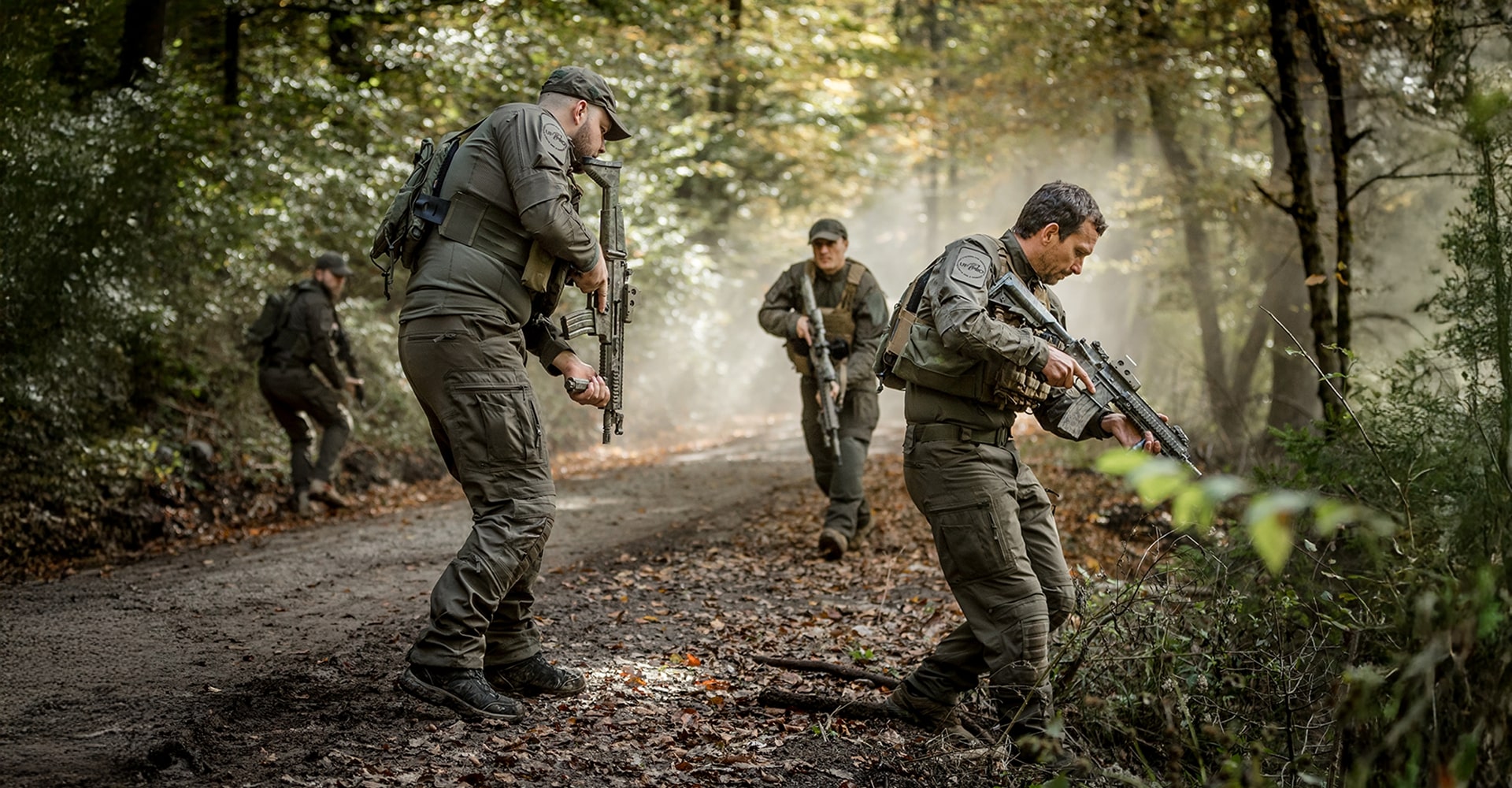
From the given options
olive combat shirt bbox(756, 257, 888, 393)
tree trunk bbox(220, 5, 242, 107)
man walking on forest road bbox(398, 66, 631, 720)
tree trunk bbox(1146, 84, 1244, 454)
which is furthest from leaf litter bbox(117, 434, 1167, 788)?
tree trunk bbox(1146, 84, 1244, 454)

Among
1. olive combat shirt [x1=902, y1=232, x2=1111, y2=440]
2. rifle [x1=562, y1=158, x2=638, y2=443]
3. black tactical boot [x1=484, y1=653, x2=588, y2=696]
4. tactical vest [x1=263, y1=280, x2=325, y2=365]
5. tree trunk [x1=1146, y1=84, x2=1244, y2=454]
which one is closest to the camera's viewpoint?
olive combat shirt [x1=902, y1=232, x2=1111, y2=440]

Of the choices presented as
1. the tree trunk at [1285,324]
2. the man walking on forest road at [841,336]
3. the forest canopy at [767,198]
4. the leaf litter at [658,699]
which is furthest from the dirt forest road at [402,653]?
the tree trunk at [1285,324]

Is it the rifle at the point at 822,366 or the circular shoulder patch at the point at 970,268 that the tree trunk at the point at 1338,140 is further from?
the circular shoulder patch at the point at 970,268

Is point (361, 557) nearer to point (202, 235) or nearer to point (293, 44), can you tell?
point (202, 235)

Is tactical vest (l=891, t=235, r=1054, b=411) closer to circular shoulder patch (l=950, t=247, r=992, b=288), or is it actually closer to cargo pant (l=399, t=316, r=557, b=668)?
circular shoulder patch (l=950, t=247, r=992, b=288)

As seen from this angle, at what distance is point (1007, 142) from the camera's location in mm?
21031

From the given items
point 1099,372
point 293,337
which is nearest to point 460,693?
point 1099,372

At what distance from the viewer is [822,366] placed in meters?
7.96

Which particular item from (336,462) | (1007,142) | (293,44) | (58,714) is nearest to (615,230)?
(58,714)

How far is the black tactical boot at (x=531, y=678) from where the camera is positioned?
465cm

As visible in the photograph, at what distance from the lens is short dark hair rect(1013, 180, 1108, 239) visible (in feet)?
14.4

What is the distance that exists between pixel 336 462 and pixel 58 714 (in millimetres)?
6518

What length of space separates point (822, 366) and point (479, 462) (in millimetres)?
4019

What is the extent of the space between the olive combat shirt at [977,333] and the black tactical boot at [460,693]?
1989 mm
